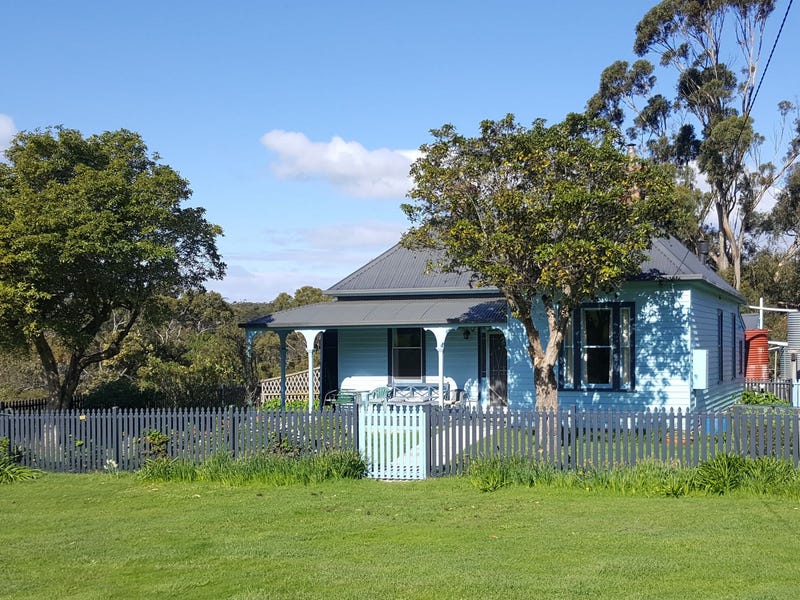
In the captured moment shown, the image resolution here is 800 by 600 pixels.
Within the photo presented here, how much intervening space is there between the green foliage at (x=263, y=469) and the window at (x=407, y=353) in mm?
8943

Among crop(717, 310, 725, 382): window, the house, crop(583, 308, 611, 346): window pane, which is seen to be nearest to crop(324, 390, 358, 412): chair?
the house

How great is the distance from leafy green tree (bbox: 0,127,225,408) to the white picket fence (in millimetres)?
5830

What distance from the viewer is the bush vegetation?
11.4m

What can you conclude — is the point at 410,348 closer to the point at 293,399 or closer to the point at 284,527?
the point at 293,399

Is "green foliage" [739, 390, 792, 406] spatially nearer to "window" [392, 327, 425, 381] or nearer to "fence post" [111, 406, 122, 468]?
"window" [392, 327, 425, 381]

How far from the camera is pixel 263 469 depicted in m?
13.2

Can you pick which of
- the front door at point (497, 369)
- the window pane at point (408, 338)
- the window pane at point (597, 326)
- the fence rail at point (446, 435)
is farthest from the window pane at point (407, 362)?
the fence rail at point (446, 435)

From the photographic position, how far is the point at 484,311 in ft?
66.2

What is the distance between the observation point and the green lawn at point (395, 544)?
24.1 ft

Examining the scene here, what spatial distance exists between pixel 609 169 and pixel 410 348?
29.8 feet

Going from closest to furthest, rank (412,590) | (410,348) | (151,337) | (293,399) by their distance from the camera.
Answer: (412,590) → (410,348) → (293,399) → (151,337)

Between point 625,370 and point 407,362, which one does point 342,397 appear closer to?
point 407,362

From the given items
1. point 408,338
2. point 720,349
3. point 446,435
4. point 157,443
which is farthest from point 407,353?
point 157,443

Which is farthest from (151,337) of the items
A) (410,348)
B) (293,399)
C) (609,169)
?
(609,169)
